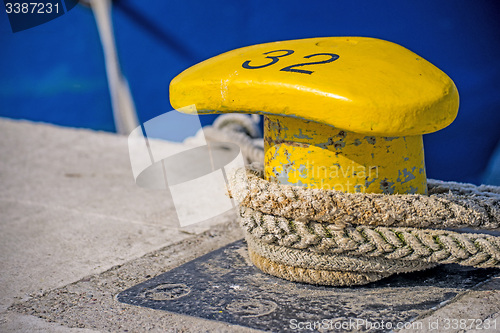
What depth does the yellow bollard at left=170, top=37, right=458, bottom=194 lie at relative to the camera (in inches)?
59.2

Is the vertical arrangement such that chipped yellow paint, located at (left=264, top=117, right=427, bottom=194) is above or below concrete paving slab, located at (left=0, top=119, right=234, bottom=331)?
above

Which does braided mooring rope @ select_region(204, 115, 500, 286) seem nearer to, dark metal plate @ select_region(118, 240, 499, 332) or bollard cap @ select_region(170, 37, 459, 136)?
dark metal plate @ select_region(118, 240, 499, 332)

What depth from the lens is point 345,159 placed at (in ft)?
5.49

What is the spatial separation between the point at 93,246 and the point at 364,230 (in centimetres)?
109

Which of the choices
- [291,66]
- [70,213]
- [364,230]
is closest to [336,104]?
[291,66]

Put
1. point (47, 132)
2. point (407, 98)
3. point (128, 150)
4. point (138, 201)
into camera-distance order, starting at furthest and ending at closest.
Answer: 1. point (47, 132)
2. point (128, 150)
3. point (138, 201)
4. point (407, 98)

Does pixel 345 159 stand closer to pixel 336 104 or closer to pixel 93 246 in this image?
pixel 336 104

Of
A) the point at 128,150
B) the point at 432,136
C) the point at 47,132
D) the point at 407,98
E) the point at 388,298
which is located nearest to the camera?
the point at 407,98

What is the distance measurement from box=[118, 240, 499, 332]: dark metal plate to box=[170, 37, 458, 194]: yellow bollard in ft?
0.99

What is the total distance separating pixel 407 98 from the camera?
59.1 inches

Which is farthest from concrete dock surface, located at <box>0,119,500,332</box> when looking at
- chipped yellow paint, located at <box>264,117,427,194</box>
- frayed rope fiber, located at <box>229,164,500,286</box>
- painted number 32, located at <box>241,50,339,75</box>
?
painted number 32, located at <box>241,50,339,75</box>

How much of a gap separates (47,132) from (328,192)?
9.36ft

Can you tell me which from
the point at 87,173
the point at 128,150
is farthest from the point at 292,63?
the point at 128,150

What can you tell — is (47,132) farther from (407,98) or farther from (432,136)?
(407,98)
